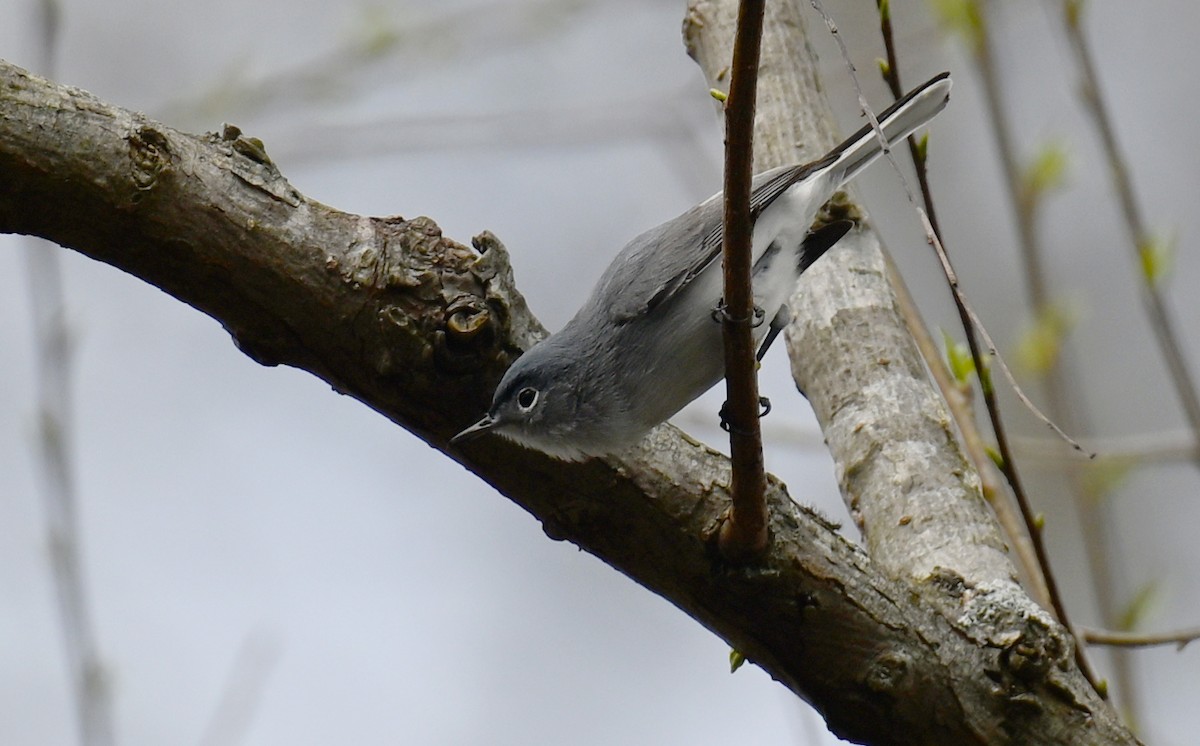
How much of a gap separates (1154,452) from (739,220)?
1.80 meters

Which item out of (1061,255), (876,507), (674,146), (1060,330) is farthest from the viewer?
(1061,255)

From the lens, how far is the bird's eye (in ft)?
6.37

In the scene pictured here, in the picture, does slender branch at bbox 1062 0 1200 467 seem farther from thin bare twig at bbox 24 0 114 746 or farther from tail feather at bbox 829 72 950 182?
thin bare twig at bbox 24 0 114 746

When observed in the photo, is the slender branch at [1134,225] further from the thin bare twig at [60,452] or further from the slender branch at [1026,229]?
the thin bare twig at [60,452]

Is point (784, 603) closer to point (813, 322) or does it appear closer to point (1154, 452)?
point (813, 322)

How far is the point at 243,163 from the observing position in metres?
1.85

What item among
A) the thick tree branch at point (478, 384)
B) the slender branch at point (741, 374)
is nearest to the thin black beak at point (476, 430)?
the thick tree branch at point (478, 384)

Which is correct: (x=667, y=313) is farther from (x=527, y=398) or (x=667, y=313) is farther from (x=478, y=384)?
(x=478, y=384)

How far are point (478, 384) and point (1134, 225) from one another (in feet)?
4.54

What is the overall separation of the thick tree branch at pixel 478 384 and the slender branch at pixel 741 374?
8 centimetres

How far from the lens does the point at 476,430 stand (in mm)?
1915

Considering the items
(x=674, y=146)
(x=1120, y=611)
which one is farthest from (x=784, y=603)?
(x=674, y=146)

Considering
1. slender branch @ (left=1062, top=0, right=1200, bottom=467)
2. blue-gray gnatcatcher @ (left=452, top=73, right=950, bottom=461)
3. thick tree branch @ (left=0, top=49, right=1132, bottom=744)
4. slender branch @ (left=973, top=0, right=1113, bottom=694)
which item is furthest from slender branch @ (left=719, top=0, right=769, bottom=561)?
slender branch @ (left=973, top=0, right=1113, bottom=694)

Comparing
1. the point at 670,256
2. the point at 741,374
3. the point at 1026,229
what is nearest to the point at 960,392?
the point at 1026,229
